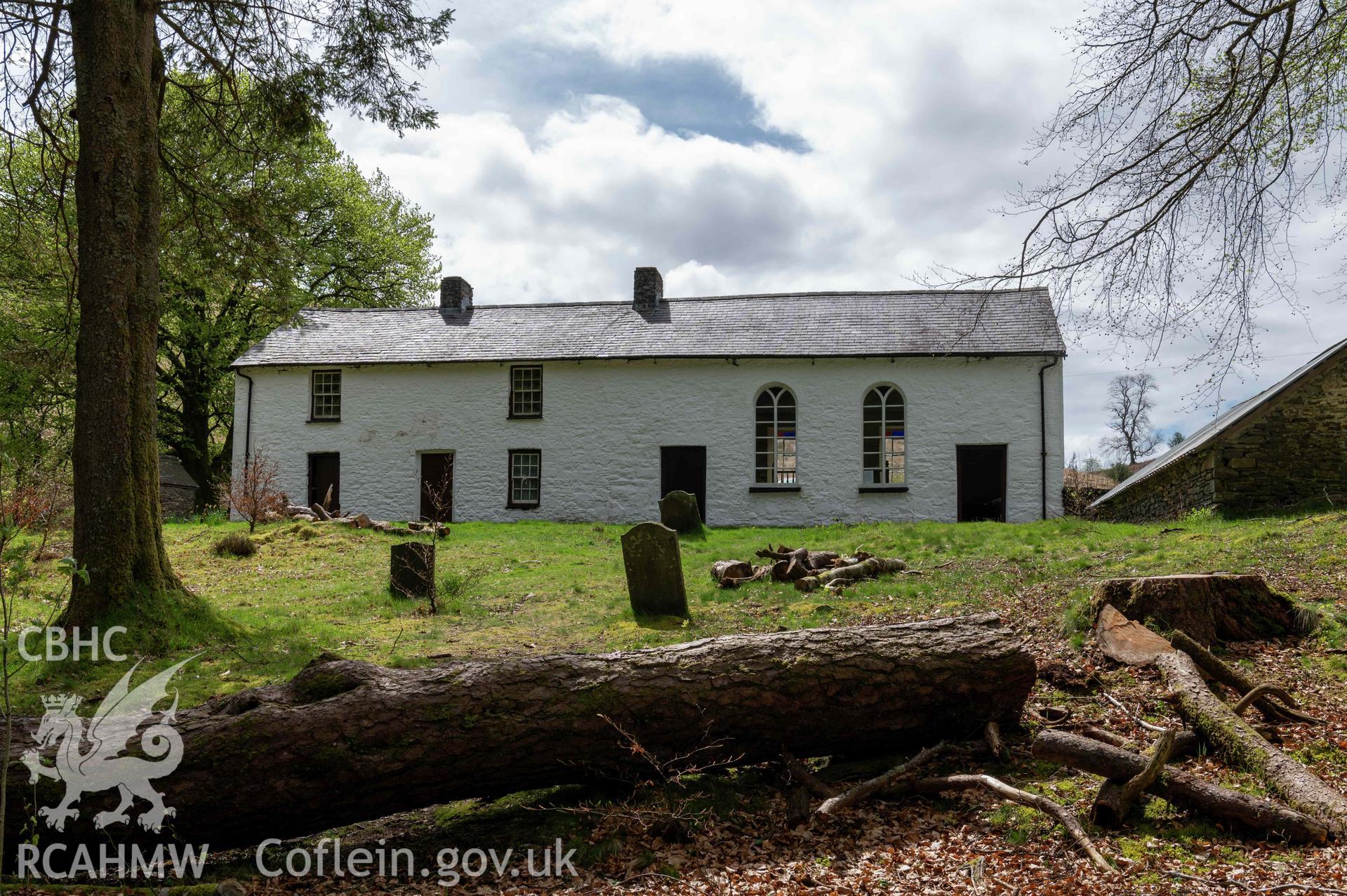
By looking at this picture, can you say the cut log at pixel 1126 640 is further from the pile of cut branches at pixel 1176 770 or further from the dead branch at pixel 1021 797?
the dead branch at pixel 1021 797

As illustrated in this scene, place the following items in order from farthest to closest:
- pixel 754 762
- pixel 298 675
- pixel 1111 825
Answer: pixel 754 762, pixel 298 675, pixel 1111 825

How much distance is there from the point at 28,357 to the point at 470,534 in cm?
986

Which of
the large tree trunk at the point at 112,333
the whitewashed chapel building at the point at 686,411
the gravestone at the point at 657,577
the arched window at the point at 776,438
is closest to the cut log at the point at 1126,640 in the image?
the gravestone at the point at 657,577

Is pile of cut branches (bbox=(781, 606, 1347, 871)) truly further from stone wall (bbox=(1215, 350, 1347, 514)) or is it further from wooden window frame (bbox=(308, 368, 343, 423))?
Answer: wooden window frame (bbox=(308, 368, 343, 423))

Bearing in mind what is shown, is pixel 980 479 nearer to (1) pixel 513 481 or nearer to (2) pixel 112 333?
(1) pixel 513 481

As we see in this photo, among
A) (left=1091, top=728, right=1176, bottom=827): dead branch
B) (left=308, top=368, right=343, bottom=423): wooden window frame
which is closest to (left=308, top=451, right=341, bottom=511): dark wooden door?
(left=308, top=368, right=343, bottom=423): wooden window frame

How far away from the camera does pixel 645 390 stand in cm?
2416

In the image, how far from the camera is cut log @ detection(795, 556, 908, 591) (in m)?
11.2

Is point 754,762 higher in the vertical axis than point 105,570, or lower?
lower

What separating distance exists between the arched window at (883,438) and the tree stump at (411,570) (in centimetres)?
1447


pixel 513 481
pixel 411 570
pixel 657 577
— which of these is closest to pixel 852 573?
pixel 657 577

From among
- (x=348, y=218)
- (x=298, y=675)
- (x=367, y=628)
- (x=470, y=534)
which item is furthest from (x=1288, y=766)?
(x=348, y=218)

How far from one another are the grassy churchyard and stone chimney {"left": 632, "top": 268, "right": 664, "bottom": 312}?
35.6ft

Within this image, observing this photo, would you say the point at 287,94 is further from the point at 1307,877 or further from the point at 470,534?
the point at 1307,877
